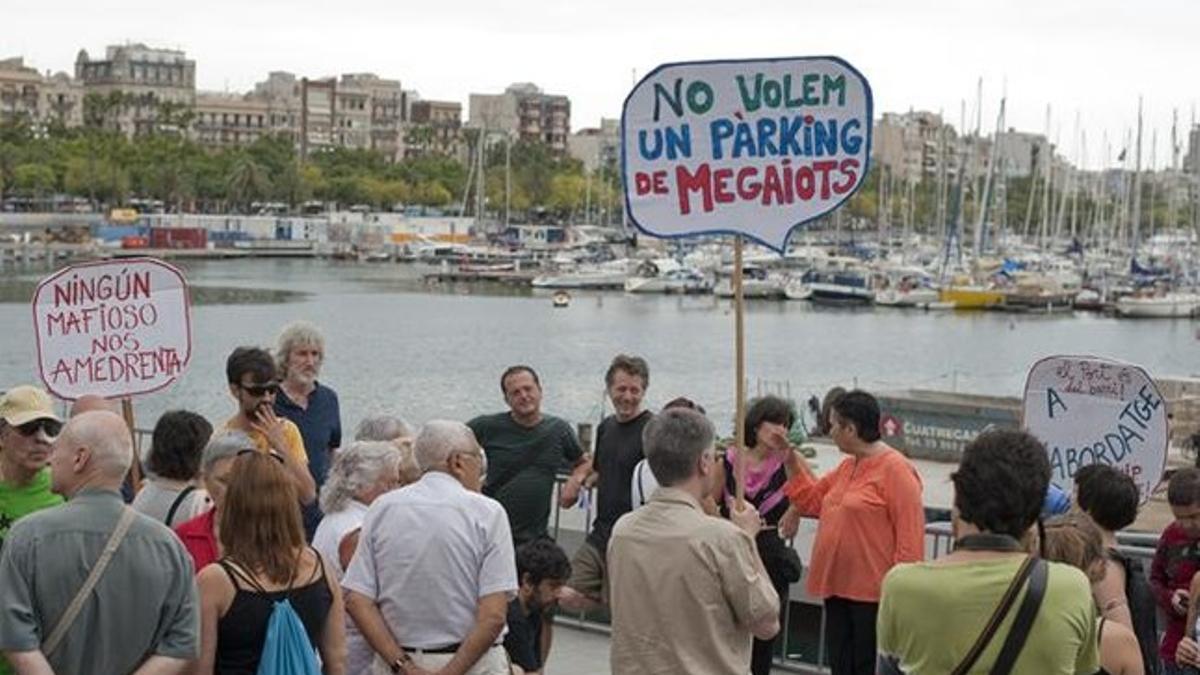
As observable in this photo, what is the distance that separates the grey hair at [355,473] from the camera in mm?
7141

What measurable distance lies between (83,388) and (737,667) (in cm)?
425

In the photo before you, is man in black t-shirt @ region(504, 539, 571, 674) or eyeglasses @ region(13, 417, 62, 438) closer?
eyeglasses @ region(13, 417, 62, 438)

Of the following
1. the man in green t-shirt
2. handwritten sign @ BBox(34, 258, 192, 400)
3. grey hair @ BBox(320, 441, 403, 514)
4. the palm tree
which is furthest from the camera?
the palm tree

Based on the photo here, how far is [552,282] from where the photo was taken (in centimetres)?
12306

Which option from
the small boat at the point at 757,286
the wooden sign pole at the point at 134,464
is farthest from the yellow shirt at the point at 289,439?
the small boat at the point at 757,286

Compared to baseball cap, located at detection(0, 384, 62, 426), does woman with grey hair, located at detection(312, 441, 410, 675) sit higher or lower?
lower

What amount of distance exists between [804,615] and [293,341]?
4.81 metres

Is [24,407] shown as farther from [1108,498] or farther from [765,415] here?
[1108,498]

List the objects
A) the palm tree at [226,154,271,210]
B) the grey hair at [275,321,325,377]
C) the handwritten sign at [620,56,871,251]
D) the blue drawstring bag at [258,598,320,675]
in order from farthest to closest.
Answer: the palm tree at [226,154,271,210]
the grey hair at [275,321,325,377]
the handwritten sign at [620,56,871,251]
the blue drawstring bag at [258,598,320,675]

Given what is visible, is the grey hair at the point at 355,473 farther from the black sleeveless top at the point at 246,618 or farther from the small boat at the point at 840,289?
the small boat at the point at 840,289

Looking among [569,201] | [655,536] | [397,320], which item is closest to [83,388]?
[655,536]

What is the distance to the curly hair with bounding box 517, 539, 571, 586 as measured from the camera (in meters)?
7.34

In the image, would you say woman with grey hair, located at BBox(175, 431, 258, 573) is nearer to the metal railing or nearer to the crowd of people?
the crowd of people

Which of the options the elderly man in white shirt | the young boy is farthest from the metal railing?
the elderly man in white shirt
